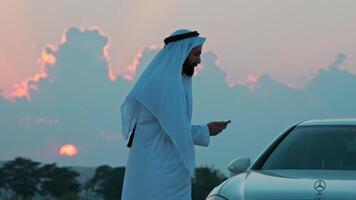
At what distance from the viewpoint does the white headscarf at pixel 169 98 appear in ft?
19.5

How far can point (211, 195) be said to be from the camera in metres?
7.13

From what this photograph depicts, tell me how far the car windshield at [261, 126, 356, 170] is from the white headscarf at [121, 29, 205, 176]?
2.05 meters

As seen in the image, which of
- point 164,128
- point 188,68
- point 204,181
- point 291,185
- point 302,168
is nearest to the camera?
point 164,128

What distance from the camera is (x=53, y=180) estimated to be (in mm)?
28312

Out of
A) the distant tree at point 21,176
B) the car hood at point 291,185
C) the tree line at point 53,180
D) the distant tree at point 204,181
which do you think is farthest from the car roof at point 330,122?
the distant tree at point 21,176

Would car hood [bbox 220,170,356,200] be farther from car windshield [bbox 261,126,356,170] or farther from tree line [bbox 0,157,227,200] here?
tree line [bbox 0,157,227,200]

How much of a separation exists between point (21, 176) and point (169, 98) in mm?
23448

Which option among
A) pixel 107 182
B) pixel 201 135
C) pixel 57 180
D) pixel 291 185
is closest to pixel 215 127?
pixel 201 135

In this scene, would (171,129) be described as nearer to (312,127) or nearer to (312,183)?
(312,183)

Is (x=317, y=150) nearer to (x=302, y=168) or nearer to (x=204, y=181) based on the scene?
(x=302, y=168)

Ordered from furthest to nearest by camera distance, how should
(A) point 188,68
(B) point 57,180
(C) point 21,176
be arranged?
1. (C) point 21,176
2. (B) point 57,180
3. (A) point 188,68

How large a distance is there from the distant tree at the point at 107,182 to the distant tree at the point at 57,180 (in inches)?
22.4

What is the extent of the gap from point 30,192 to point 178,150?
70.2 feet

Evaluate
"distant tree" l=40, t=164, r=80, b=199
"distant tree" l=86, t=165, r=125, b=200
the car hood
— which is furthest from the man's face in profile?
"distant tree" l=40, t=164, r=80, b=199
